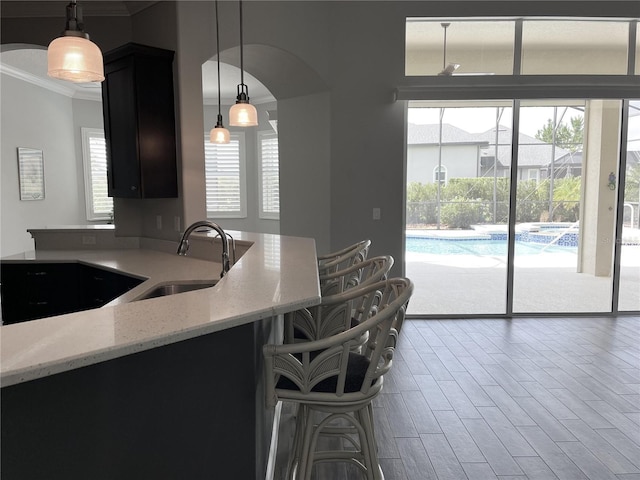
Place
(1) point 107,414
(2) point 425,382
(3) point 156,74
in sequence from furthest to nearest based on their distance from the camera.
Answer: (3) point 156,74, (2) point 425,382, (1) point 107,414

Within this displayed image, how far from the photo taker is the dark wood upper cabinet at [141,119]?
3.61 m

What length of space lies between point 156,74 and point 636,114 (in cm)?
479

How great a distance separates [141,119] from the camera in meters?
3.65

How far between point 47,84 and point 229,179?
122 inches

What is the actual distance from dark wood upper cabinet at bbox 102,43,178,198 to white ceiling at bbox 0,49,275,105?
1.96m

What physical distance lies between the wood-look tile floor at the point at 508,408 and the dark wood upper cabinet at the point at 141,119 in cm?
208

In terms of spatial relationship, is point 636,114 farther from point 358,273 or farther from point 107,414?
point 107,414

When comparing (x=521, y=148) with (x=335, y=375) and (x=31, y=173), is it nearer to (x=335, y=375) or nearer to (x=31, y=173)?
(x=335, y=375)

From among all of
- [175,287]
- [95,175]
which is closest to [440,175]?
[175,287]

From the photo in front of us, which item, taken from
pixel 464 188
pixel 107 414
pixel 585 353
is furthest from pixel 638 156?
pixel 107 414

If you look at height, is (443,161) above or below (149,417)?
above

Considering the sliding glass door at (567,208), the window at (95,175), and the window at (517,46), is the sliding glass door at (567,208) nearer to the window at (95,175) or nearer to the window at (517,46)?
the window at (517,46)

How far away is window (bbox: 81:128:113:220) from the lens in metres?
7.88

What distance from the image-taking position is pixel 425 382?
3.43 metres
